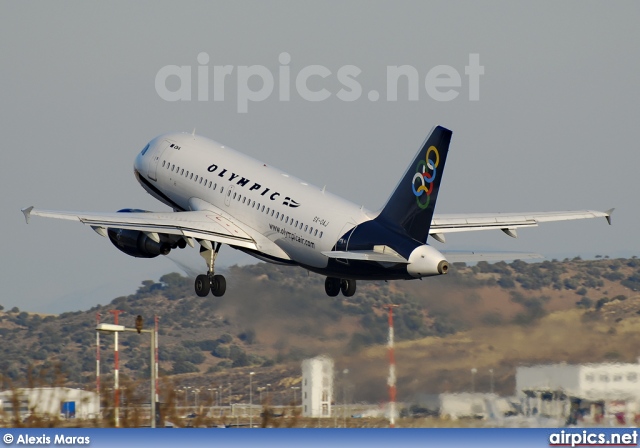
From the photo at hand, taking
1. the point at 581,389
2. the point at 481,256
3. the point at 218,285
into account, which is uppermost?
the point at 218,285

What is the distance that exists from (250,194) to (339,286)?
18.9 ft

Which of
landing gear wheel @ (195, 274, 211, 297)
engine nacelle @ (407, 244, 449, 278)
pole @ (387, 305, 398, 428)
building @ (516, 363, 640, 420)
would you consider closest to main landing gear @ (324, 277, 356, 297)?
landing gear wheel @ (195, 274, 211, 297)

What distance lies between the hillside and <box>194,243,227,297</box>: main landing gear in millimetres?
655

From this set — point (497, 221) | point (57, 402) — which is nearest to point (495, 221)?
point (497, 221)

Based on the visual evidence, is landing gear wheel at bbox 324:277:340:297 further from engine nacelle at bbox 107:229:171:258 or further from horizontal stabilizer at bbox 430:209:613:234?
Answer: engine nacelle at bbox 107:229:171:258

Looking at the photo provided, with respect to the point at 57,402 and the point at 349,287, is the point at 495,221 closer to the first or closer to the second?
the point at 349,287

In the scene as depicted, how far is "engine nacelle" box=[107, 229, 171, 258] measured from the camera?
69250 mm

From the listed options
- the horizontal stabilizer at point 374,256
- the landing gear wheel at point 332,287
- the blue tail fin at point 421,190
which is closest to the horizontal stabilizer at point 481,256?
the blue tail fin at point 421,190

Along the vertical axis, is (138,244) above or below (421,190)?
below

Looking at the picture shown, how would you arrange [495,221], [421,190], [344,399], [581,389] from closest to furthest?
[581,389] → [344,399] → [421,190] → [495,221]

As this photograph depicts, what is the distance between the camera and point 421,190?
6106 cm

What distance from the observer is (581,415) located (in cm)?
5141

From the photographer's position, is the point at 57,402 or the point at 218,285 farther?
the point at 218,285

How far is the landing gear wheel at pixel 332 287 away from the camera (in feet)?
229
